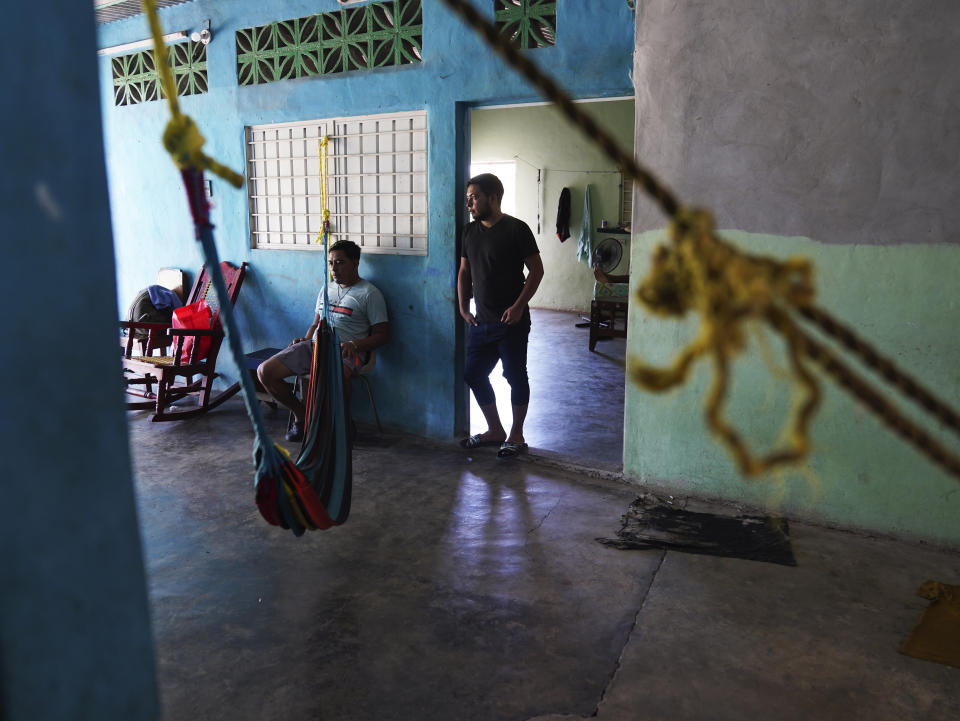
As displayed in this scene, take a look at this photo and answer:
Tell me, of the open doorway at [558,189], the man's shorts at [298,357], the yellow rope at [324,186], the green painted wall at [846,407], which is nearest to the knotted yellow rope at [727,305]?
the green painted wall at [846,407]

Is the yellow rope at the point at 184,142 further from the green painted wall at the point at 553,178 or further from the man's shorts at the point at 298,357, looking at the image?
the green painted wall at the point at 553,178

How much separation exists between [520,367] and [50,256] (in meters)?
2.86

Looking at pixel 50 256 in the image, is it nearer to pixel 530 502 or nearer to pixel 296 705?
pixel 296 705

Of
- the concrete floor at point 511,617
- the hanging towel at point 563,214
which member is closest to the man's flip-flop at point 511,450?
the concrete floor at point 511,617

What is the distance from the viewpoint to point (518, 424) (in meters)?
3.69

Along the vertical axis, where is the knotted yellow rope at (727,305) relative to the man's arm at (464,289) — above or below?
above

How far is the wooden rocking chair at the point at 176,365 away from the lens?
14.0 ft

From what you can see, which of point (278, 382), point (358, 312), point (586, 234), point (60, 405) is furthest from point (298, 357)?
point (586, 234)

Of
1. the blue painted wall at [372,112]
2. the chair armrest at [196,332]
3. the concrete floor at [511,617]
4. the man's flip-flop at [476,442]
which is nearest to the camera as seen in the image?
the concrete floor at [511,617]

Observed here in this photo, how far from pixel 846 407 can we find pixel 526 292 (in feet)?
4.79

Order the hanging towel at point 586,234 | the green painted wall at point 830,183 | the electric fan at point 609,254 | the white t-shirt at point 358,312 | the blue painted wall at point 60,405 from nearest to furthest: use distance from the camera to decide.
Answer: the blue painted wall at point 60,405, the green painted wall at point 830,183, the white t-shirt at point 358,312, the electric fan at point 609,254, the hanging towel at point 586,234

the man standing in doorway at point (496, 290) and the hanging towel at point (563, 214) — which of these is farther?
the hanging towel at point (563, 214)

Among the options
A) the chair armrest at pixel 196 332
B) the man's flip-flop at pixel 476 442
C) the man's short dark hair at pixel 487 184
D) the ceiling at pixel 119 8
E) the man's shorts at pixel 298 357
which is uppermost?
the ceiling at pixel 119 8

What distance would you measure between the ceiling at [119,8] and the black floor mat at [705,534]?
4.24 meters
